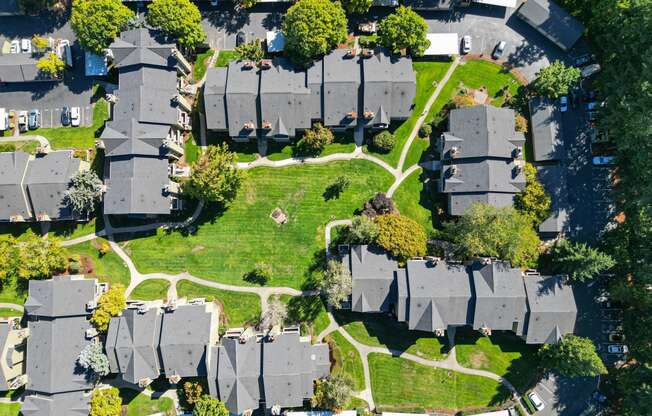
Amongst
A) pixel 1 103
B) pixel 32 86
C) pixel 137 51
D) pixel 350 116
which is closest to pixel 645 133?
pixel 350 116

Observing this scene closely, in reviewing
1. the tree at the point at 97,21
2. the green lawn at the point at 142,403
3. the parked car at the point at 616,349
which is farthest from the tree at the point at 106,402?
the parked car at the point at 616,349

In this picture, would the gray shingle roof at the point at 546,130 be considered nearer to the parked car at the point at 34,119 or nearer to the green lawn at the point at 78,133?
the green lawn at the point at 78,133

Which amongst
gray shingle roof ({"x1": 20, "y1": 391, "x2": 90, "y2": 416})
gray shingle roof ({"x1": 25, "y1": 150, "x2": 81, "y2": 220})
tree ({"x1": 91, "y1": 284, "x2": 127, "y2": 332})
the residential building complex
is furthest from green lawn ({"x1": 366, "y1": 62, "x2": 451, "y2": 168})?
gray shingle roof ({"x1": 20, "y1": 391, "x2": 90, "y2": 416})

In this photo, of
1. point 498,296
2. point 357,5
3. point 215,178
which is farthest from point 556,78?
point 215,178

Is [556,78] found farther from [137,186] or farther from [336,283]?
[137,186]

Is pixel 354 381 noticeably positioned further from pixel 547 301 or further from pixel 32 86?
pixel 32 86

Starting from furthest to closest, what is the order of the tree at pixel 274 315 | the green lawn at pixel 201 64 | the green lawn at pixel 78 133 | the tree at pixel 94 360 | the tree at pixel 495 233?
the green lawn at pixel 201 64, the green lawn at pixel 78 133, the tree at pixel 274 315, the tree at pixel 94 360, the tree at pixel 495 233

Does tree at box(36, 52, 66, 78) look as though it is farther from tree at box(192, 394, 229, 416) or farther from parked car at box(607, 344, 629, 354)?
parked car at box(607, 344, 629, 354)
